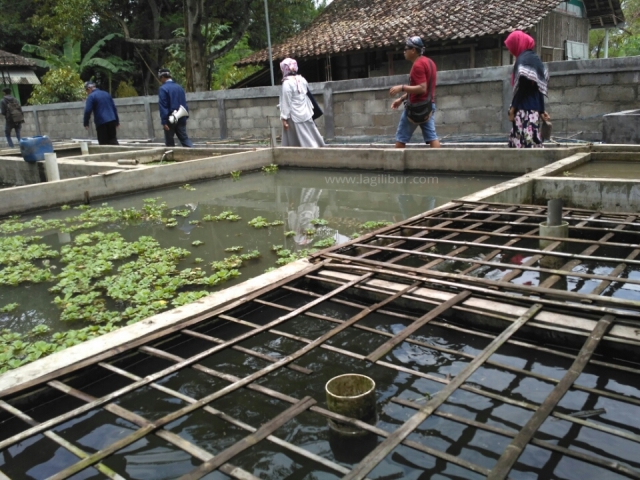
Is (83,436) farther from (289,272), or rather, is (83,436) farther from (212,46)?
(212,46)

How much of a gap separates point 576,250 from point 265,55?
18.2 metres

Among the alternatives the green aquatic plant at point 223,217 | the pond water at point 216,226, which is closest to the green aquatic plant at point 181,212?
the pond water at point 216,226

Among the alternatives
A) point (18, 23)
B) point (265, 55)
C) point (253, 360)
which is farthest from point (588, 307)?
point (18, 23)

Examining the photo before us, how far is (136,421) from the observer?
2490 millimetres

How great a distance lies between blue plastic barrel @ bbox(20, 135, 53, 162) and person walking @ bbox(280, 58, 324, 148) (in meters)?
4.29

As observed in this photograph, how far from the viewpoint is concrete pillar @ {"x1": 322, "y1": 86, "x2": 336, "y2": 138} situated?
13.6 meters

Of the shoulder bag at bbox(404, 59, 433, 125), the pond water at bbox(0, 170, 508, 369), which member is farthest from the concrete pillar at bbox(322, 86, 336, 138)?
the shoulder bag at bbox(404, 59, 433, 125)

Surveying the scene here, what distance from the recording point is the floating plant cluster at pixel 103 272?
4004 mm

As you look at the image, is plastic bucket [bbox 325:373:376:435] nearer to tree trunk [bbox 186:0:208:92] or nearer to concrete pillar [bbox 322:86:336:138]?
concrete pillar [bbox 322:86:336:138]

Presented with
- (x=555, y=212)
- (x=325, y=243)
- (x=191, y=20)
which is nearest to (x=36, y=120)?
(x=191, y=20)

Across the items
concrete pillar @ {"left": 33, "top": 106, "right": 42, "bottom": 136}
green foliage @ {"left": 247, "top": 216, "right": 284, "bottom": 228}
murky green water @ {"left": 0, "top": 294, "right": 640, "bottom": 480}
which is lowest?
murky green water @ {"left": 0, "top": 294, "right": 640, "bottom": 480}

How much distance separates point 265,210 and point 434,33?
11.6 m

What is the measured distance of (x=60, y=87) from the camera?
24.0 m

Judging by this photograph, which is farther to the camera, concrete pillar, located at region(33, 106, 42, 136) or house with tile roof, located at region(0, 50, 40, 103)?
house with tile roof, located at region(0, 50, 40, 103)
